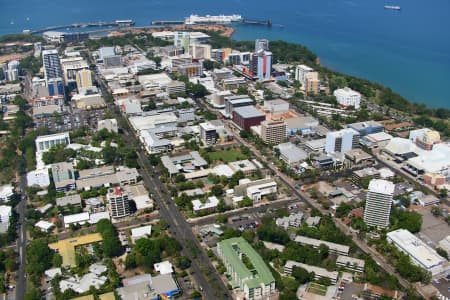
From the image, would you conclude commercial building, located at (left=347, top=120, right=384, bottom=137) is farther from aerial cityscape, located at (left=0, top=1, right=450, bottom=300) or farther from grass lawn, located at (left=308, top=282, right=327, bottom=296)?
grass lawn, located at (left=308, top=282, right=327, bottom=296)

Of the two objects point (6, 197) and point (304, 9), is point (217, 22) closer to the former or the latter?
point (304, 9)

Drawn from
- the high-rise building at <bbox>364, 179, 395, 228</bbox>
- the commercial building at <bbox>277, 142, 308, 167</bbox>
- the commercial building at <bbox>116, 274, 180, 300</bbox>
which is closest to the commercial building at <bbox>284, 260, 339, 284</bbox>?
the high-rise building at <bbox>364, 179, 395, 228</bbox>

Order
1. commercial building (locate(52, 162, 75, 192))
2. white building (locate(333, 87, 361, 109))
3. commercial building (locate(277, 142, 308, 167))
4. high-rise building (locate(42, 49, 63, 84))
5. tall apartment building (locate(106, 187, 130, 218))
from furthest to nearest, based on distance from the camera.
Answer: high-rise building (locate(42, 49, 63, 84)) < white building (locate(333, 87, 361, 109)) < commercial building (locate(277, 142, 308, 167)) < commercial building (locate(52, 162, 75, 192)) < tall apartment building (locate(106, 187, 130, 218))

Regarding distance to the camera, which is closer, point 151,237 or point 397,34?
point 151,237

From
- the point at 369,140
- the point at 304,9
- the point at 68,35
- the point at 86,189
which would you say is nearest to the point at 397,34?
the point at 304,9

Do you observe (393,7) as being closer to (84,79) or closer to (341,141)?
(84,79)

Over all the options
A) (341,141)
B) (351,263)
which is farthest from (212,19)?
(351,263)
